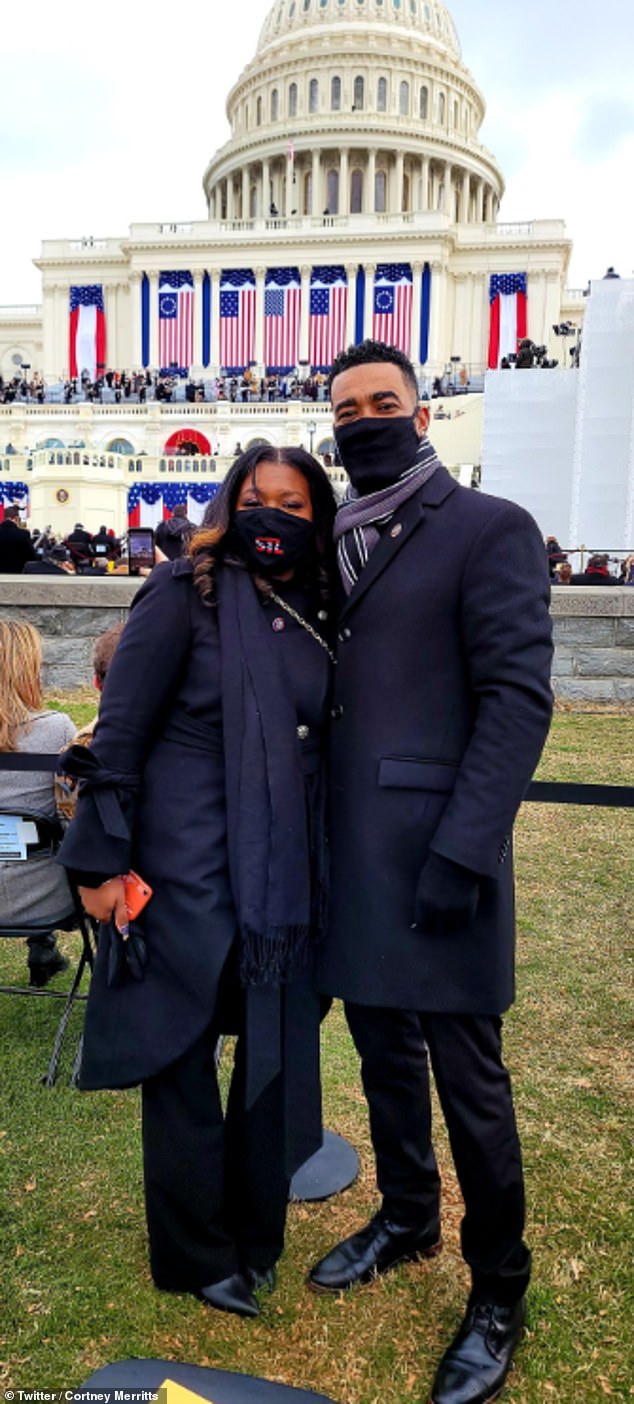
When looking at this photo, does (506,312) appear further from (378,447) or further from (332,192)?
(378,447)

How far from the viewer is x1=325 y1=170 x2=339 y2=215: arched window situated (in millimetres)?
73000

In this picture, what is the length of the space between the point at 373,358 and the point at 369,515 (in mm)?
362

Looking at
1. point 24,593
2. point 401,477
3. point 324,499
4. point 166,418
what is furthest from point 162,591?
point 166,418

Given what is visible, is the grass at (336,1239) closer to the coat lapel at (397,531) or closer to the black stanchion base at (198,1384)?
the black stanchion base at (198,1384)

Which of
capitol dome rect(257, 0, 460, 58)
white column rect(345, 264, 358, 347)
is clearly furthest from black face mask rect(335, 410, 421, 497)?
capitol dome rect(257, 0, 460, 58)

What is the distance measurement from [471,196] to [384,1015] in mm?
85956

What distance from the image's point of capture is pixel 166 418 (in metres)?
45.6

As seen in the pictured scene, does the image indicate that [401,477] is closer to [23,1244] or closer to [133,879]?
[133,879]

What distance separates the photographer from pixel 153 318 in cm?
5969

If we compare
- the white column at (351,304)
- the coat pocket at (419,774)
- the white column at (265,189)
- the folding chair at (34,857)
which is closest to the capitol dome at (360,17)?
the white column at (265,189)

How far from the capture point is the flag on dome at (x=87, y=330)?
201ft

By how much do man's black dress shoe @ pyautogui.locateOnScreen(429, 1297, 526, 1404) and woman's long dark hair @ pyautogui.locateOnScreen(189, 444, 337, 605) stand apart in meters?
1.73

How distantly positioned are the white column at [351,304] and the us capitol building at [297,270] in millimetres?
150

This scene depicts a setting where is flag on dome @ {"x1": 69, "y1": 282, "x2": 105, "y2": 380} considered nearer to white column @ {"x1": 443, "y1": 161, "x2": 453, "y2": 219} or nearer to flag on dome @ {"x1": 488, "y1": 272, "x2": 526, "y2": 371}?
flag on dome @ {"x1": 488, "y1": 272, "x2": 526, "y2": 371}
